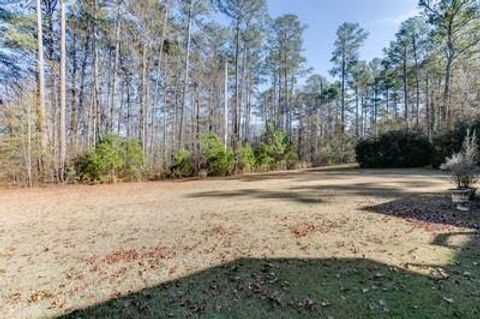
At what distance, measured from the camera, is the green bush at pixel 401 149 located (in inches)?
663

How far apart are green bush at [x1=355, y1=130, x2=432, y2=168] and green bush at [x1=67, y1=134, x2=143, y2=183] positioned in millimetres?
12342

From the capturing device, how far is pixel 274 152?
1961cm

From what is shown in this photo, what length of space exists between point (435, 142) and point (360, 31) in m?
14.3

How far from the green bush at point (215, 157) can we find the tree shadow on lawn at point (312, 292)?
1227 cm

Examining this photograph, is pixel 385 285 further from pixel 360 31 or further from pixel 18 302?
pixel 360 31

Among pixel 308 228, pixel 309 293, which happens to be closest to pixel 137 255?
pixel 309 293

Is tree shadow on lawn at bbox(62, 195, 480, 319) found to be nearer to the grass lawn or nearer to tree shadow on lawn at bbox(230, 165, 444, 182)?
the grass lawn

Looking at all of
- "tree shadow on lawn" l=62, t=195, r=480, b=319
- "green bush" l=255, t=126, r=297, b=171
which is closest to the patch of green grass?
"tree shadow on lawn" l=62, t=195, r=480, b=319

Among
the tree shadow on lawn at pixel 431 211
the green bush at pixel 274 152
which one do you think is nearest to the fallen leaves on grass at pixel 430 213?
the tree shadow on lawn at pixel 431 211

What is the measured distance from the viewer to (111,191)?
10570mm

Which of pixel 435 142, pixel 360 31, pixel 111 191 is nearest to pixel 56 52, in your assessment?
pixel 111 191

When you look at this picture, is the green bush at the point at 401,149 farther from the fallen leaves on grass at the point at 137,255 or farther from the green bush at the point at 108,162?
the fallen leaves on grass at the point at 137,255

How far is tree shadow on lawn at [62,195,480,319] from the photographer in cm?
290

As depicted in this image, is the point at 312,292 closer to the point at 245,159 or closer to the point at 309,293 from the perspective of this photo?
the point at 309,293
